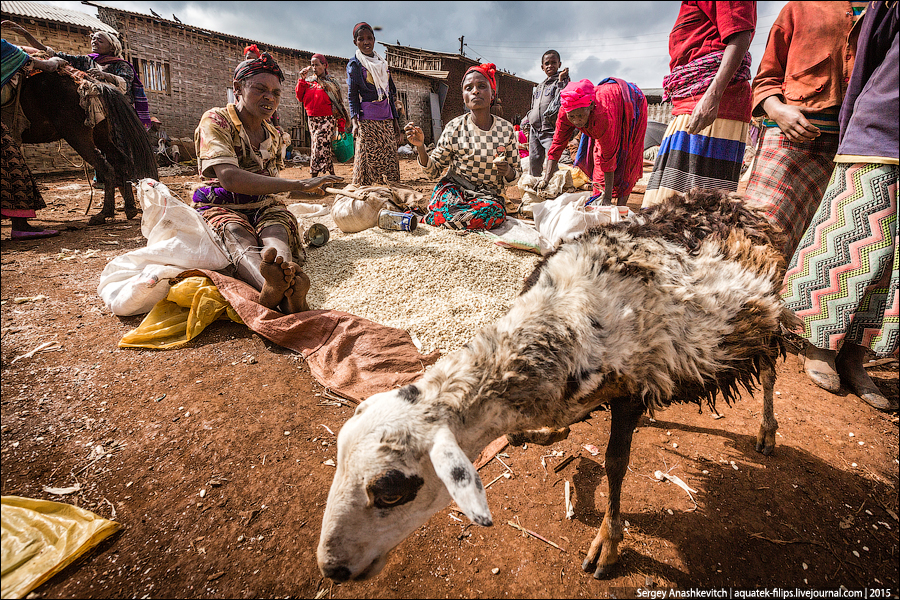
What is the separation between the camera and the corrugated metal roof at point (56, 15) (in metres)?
8.47

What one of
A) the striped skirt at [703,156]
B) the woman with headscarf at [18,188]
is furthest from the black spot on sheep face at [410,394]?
the woman with headscarf at [18,188]

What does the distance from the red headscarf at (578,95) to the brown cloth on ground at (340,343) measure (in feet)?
9.77

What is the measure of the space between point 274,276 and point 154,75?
11905 mm

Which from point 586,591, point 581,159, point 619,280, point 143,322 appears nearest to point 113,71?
point 143,322

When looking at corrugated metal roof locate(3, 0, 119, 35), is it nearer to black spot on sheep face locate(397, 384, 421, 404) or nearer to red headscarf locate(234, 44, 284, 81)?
red headscarf locate(234, 44, 284, 81)

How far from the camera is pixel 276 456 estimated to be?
2.14 meters

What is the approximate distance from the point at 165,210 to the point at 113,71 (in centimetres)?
577

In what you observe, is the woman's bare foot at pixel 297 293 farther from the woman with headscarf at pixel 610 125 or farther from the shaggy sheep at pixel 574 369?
the woman with headscarf at pixel 610 125

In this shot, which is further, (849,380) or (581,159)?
(581,159)

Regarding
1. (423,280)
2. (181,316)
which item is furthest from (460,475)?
Answer: (181,316)

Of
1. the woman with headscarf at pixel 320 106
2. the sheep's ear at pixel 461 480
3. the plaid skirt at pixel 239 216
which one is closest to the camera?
the sheep's ear at pixel 461 480

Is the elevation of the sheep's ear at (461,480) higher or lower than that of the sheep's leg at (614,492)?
higher

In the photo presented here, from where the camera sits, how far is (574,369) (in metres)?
1.40

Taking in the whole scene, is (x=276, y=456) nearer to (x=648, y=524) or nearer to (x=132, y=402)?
(x=132, y=402)
